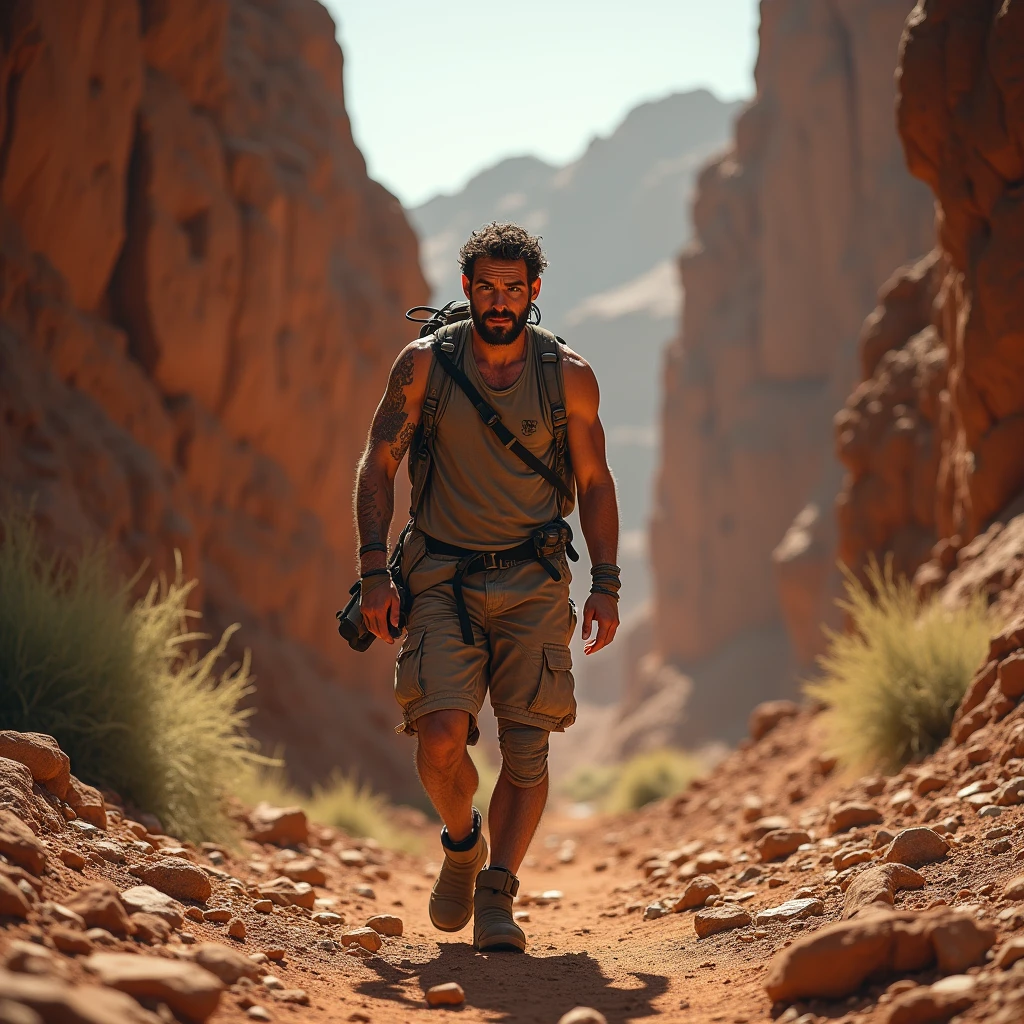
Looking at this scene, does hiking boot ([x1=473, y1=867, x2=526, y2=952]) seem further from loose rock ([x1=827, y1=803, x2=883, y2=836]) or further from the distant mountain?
the distant mountain

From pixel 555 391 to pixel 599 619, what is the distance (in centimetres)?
87

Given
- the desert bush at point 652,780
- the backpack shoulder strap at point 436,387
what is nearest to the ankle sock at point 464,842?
the backpack shoulder strap at point 436,387

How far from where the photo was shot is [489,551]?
4516mm

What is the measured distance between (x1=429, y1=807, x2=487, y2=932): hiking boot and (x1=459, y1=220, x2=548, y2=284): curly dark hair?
6.93ft

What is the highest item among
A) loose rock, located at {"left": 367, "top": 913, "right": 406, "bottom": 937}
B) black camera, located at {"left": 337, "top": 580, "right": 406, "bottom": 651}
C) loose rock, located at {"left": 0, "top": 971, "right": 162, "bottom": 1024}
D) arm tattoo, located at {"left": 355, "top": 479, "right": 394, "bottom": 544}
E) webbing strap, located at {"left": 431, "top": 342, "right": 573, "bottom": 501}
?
webbing strap, located at {"left": 431, "top": 342, "right": 573, "bottom": 501}

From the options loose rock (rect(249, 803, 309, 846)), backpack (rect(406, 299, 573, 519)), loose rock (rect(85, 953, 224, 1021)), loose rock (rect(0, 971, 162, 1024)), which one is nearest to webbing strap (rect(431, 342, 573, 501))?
backpack (rect(406, 299, 573, 519))

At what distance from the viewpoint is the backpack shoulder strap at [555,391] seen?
4.64 meters

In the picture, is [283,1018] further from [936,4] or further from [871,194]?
[871,194]

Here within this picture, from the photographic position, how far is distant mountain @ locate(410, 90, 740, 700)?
100 meters

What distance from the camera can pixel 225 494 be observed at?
14.4 meters

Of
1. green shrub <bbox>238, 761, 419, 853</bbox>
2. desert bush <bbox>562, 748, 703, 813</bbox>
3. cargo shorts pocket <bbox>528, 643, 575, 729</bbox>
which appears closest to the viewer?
cargo shorts pocket <bbox>528, 643, 575, 729</bbox>

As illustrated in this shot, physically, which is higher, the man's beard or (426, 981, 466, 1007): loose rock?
the man's beard

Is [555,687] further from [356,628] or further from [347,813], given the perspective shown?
[347,813]

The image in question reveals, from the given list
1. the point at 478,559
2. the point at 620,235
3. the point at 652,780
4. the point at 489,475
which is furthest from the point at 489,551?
the point at 620,235
